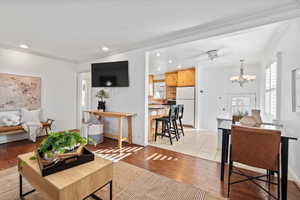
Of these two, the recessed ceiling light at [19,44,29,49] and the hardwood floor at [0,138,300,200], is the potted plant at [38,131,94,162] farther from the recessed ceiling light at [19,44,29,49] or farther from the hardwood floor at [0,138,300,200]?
the recessed ceiling light at [19,44,29,49]

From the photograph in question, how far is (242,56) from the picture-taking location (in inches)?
161

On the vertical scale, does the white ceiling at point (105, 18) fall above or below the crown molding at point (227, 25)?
above

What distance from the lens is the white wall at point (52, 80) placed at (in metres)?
3.65

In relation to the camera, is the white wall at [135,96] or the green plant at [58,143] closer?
the green plant at [58,143]

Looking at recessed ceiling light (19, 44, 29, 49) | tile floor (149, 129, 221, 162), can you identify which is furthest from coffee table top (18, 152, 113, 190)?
recessed ceiling light (19, 44, 29, 49)

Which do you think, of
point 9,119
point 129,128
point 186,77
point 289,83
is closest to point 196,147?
point 129,128

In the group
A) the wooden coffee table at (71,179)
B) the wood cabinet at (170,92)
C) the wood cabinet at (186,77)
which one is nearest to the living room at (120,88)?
the wooden coffee table at (71,179)

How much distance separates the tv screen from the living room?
16cm

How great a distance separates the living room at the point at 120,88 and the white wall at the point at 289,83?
0.02 meters

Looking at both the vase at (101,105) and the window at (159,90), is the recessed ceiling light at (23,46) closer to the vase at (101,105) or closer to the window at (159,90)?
the vase at (101,105)

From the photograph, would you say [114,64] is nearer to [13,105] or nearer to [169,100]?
[13,105]

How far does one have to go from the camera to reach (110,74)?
3902mm

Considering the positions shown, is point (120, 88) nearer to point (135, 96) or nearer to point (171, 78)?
point (135, 96)

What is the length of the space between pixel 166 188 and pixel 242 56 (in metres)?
4.24
